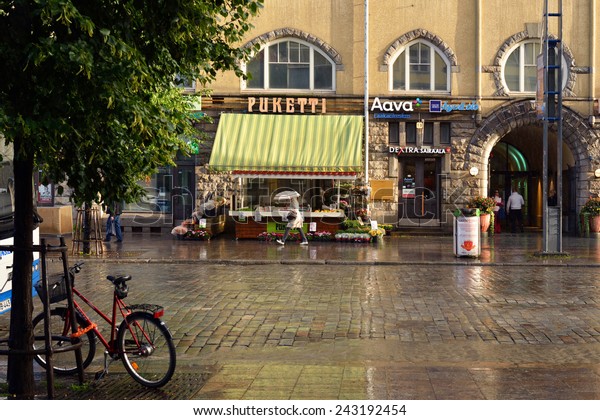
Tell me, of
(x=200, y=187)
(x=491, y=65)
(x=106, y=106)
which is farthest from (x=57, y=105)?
(x=491, y=65)

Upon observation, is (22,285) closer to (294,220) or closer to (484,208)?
(294,220)

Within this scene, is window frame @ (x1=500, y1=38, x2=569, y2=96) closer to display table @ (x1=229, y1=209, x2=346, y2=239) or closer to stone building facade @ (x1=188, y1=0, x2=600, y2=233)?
stone building facade @ (x1=188, y1=0, x2=600, y2=233)

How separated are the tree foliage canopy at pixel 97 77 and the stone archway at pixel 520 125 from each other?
2154 cm

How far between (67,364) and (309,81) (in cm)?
2099

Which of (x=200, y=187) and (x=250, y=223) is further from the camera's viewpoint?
(x=200, y=187)

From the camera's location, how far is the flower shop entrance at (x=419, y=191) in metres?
27.2

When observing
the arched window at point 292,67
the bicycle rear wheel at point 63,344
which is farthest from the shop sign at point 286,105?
the bicycle rear wheel at point 63,344

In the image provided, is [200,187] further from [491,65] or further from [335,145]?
[491,65]

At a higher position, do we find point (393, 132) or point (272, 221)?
point (393, 132)

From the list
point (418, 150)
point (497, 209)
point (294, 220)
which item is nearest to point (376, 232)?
point (294, 220)

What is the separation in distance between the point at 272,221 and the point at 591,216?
10.9 m

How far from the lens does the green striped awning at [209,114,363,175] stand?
25219mm

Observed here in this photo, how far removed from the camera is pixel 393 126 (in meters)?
26.9

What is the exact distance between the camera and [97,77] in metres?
4.90
